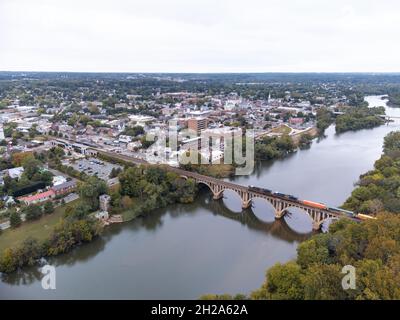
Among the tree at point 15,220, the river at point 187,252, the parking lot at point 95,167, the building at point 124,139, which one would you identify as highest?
the building at point 124,139

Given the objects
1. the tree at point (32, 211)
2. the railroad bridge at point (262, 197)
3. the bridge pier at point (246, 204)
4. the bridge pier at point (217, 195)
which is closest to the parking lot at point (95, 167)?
the railroad bridge at point (262, 197)

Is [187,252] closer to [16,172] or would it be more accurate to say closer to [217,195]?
[217,195]

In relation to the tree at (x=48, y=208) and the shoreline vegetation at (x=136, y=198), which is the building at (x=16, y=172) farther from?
the tree at (x=48, y=208)

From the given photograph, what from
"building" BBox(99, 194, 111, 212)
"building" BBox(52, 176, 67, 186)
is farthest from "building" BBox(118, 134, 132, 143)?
"building" BBox(99, 194, 111, 212)

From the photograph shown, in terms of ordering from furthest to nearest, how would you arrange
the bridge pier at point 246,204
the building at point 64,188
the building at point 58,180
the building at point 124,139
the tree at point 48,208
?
1. the building at point 124,139
2. the building at point 58,180
3. the building at point 64,188
4. the bridge pier at point 246,204
5. the tree at point 48,208

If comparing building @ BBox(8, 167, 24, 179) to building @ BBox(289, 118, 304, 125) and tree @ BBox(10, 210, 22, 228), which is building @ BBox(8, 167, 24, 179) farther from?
building @ BBox(289, 118, 304, 125)

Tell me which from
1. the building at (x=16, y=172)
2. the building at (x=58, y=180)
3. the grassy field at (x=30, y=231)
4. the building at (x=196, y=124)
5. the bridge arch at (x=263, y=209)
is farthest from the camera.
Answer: the building at (x=196, y=124)
